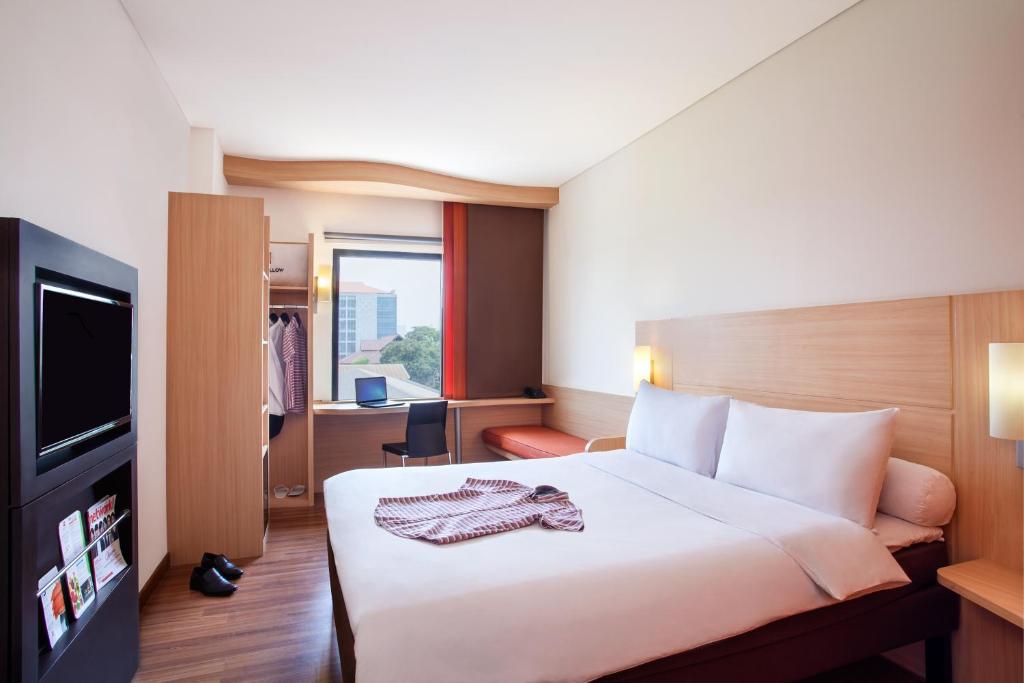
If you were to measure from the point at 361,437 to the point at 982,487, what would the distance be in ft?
14.1

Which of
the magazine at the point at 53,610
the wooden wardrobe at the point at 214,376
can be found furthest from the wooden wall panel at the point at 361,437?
the magazine at the point at 53,610

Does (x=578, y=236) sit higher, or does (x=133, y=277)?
(x=578, y=236)

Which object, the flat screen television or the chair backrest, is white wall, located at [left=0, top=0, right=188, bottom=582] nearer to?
the flat screen television

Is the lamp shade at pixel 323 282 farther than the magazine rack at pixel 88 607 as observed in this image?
Yes

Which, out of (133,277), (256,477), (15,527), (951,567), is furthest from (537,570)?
(256,477)

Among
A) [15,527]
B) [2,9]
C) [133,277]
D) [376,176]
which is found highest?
[376,176]

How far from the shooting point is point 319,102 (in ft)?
11.2

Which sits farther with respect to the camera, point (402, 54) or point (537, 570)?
point (402, 54)

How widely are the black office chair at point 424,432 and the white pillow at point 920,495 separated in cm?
302

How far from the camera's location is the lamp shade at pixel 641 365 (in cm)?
377

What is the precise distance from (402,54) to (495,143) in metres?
1.30

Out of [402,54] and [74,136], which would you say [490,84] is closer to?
[402,54]

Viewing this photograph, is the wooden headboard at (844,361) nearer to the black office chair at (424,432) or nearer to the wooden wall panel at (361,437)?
the black office chair at (424,432)

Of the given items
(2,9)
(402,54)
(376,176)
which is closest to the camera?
(2,9)
